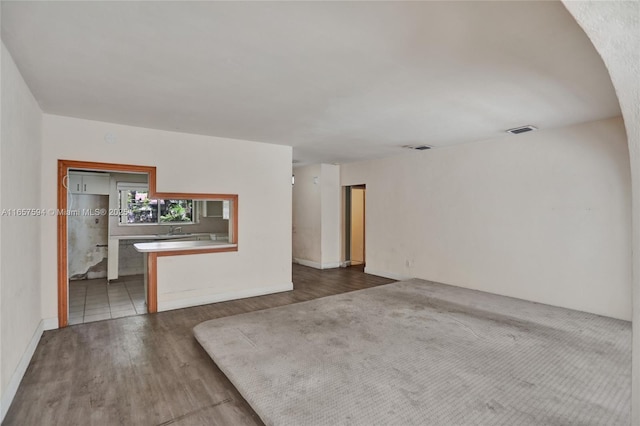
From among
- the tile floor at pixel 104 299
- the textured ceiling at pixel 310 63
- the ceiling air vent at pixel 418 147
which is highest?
the ceiling air vent at pixel 418 147

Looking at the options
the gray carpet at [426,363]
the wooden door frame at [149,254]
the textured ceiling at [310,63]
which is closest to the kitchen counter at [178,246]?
the wooden door frame at [149,254]

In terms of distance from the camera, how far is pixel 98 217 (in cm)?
639

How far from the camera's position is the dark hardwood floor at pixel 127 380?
213 centimetres

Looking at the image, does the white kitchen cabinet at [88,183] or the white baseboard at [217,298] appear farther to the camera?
the white kitchen cabinet at [88,183]

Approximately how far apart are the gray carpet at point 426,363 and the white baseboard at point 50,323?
5.85 feet

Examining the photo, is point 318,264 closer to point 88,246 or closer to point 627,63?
point 88,246

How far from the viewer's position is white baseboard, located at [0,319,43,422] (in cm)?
212

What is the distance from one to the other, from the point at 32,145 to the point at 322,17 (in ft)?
10.3

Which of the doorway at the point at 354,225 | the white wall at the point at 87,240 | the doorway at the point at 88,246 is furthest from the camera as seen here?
the doorway at the point at 354,225

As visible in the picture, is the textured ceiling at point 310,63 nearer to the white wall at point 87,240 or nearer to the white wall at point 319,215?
the white wall at point 87,240

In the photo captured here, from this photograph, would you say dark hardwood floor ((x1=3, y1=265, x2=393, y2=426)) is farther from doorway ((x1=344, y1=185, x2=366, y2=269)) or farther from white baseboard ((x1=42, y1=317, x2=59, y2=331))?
doorway ((x1=344, y1=185, x2=366, y2=269))

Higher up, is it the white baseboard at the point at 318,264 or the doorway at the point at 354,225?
the doorway at the point at 354,225

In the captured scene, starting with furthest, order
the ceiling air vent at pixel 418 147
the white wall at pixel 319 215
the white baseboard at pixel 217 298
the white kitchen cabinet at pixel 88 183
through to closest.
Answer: the white wall at pixel 319 215 < the white kitchen cabinet at pixel 88 183 < the ceiling air vent at pixel 418 147 < the white baseboard at pixel 217 298

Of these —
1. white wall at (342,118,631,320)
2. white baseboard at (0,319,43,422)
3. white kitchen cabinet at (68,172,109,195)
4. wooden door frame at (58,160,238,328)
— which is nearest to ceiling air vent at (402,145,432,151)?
white wall at (342,118,631,320)
